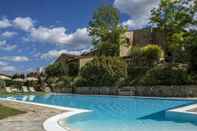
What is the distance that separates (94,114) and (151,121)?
264 centimetres

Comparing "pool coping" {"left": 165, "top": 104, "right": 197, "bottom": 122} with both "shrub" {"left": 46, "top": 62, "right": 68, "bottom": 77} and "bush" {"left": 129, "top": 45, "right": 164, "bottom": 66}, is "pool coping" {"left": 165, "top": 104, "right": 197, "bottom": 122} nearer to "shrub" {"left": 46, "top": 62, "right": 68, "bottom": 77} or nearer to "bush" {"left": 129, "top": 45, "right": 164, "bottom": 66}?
"bush" {"left": 129, "top": 45, "right": 164, "bottom": 66}

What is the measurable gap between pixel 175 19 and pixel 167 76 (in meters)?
4.95

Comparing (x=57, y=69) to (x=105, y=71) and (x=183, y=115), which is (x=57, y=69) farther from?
(x=183, y=115)

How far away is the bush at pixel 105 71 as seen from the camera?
3091 centimetres

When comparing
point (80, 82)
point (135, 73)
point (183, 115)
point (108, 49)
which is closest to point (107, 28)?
point (108, 49)

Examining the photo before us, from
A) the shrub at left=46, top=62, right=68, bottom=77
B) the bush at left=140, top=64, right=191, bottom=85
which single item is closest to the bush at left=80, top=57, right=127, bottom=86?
the bush at left=140, top=64, right=191, bottom=85

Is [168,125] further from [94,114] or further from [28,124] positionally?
[28,124]

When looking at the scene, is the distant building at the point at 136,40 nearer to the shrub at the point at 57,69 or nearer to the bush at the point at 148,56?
the shrub at the point at 57,69

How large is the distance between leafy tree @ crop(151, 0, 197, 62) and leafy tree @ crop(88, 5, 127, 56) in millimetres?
8632

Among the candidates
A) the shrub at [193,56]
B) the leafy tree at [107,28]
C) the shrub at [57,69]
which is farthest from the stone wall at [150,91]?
the shrub at [57,69]

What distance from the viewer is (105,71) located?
31.5 meters

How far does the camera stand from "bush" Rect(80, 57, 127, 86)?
30906 mm

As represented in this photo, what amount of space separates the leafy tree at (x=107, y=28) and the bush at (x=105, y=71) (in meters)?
5.01

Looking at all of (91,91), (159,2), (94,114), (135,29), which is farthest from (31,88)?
(94,114)
